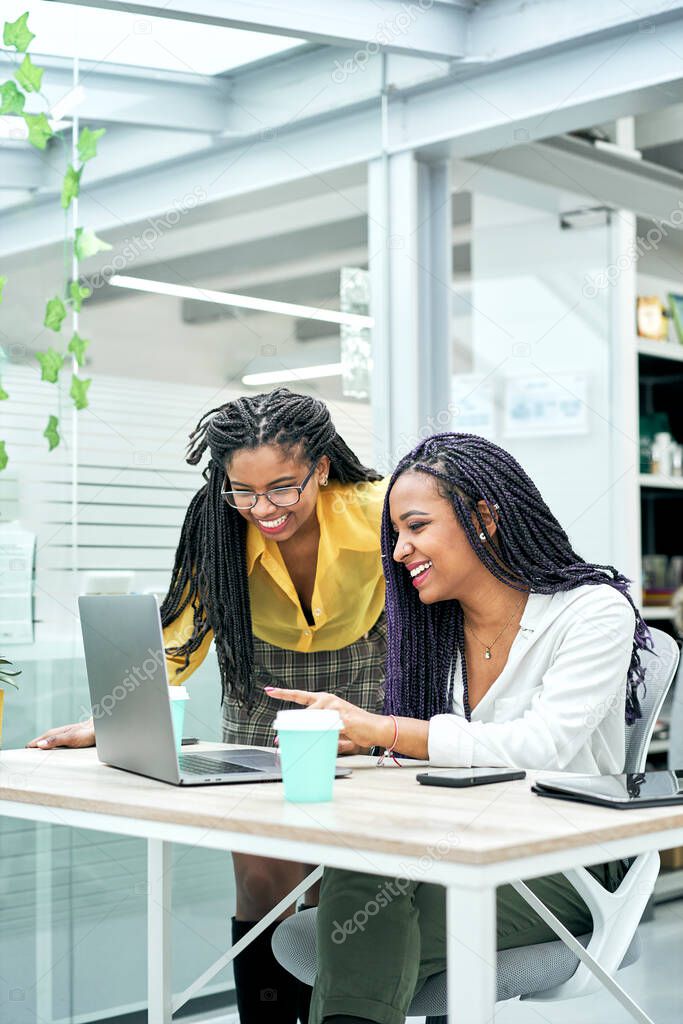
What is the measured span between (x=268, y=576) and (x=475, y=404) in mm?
2588

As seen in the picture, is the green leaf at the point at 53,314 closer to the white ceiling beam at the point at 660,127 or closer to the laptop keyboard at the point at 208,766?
the laptop keyboard at the point at 208,766

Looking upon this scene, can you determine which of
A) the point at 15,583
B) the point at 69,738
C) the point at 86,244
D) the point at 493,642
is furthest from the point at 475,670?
the point at 86,244

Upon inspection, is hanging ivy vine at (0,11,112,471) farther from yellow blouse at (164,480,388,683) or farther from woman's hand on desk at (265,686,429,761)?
woman's hand on desk at (265,686,429,761)

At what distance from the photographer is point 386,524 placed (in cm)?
203

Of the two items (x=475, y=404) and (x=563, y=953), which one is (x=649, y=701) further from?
(x=475, y=404)

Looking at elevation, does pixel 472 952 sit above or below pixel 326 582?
below

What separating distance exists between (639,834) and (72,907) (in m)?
1.88

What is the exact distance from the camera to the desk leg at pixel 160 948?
1728 millimetres

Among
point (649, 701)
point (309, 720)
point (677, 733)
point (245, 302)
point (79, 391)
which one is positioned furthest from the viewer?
point (677, 733)

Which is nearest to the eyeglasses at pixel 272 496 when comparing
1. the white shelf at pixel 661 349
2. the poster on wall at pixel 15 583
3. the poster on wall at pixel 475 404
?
the poster on wall at pixel 15 583

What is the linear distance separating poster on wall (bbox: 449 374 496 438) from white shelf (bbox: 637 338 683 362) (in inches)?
21.8

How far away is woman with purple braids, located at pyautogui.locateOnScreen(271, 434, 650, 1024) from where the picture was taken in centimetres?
149

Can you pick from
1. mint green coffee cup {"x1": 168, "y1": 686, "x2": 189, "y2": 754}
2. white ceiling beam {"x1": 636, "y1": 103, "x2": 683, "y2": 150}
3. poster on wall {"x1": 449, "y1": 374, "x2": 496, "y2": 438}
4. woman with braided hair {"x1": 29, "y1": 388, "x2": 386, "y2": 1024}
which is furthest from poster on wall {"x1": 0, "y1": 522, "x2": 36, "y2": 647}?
white ceiling beam {"x1": 636, "y1": 103, "x2": 683, "y2": 150}

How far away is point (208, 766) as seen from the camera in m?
1.77
